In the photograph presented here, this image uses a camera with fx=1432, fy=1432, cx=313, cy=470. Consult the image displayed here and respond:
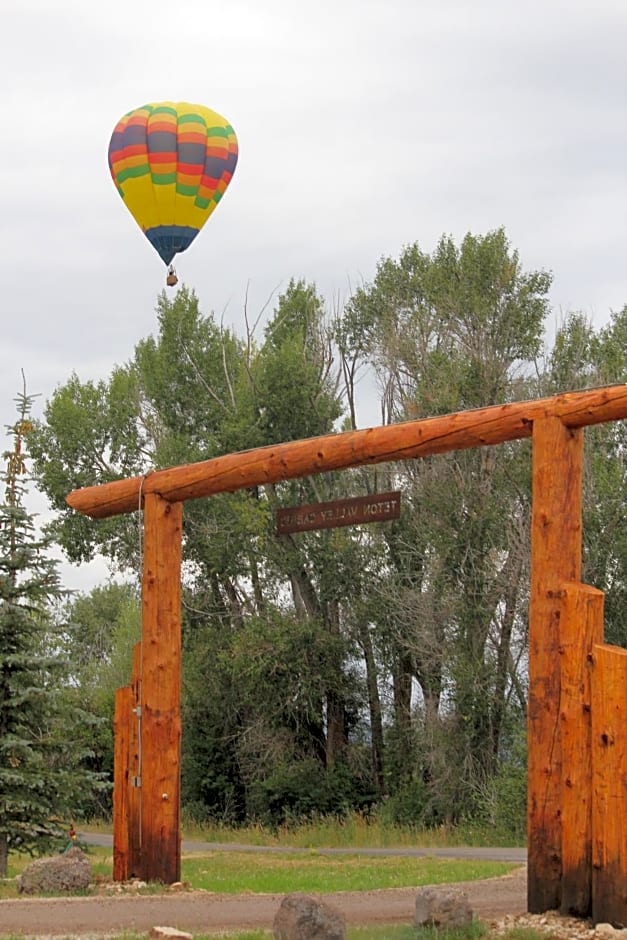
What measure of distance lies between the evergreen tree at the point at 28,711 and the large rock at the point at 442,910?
298 inches

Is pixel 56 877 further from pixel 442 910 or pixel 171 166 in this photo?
pixel 171 166

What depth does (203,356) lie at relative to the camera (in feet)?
112

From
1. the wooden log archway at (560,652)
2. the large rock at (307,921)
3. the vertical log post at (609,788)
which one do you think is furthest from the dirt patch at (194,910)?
the large rock at (307,921)

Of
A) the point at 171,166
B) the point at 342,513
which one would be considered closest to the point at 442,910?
the point at 342,513

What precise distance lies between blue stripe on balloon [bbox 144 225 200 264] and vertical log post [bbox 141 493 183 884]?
9777mm

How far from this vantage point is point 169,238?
22.7m

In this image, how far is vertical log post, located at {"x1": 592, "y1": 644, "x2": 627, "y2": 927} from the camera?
32.3ft

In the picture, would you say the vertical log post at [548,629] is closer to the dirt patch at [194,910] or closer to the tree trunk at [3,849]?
the dirt patch at [194,910]

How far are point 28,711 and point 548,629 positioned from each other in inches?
327

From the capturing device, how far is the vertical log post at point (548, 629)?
34.4 ft

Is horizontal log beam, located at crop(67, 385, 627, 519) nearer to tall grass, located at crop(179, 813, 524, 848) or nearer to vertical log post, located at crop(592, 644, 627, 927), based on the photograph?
vertical log post, located at crop(592, 644, 627, 927)

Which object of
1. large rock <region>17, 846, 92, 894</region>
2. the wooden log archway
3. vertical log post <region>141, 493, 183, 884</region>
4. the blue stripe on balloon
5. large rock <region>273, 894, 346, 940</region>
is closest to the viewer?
large rock <region>273, 894, 346, 940</region>

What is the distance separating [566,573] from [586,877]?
219cm

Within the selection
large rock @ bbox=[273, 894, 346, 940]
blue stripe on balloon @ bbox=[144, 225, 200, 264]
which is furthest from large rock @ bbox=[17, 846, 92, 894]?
blue stripe on balloon @ bbox=[144, 225, 200, 264]
